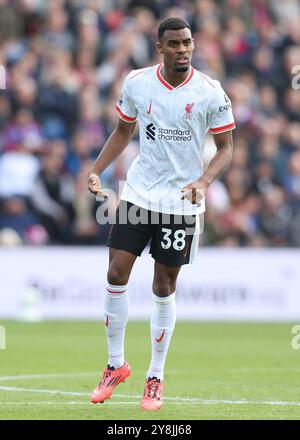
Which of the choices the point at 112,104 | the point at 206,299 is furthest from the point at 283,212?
the point at 112,104

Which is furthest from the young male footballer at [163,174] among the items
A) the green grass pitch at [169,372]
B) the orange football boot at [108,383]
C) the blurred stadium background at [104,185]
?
the blurred stadium background at [104,185]

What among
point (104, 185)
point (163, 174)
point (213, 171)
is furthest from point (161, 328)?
point (104, 185)

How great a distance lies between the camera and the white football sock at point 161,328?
8594 millimetres

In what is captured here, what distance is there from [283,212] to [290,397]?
9769 mm

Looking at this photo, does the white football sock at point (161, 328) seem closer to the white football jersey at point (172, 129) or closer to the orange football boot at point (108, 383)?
the orange football boot at point (108, 383)

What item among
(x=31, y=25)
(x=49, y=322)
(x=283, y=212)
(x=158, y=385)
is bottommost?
(x=49, y=322)

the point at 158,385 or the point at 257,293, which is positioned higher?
the point at 158,385

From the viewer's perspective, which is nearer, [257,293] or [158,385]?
[158,385]

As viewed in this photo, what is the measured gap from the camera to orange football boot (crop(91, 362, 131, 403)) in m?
8.37

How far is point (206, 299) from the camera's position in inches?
698

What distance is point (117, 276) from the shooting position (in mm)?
8422

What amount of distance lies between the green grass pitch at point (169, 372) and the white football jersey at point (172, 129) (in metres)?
1.57

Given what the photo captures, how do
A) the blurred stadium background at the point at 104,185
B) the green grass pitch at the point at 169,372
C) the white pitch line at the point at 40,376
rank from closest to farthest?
the green grass pitch at the point at 169,372 → the white pitch line at the point at 40,376 → the blurred stadium background at the point at 104,185
